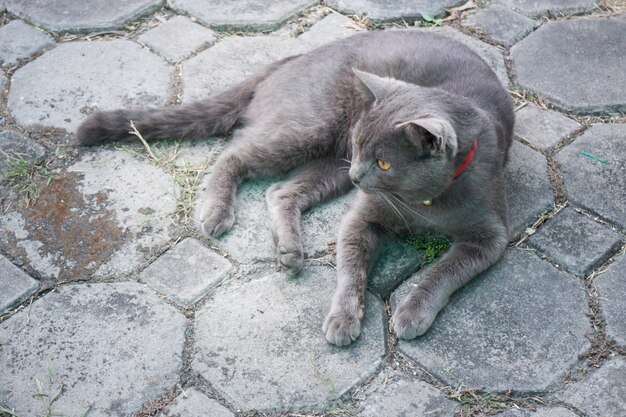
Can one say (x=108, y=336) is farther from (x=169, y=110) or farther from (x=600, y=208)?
(x=600, y=208)

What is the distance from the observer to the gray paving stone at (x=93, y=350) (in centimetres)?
219

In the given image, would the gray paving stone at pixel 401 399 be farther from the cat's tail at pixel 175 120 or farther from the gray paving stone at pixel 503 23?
the gray paving stone at pixel 503 23

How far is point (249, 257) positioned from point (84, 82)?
4.35 feet

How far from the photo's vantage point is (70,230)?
2732mm

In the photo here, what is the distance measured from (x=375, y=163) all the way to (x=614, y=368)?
97cm

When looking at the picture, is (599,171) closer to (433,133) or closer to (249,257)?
(433,133)

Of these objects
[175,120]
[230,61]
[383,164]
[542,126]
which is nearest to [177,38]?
[230,61]

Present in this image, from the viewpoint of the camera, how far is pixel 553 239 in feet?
8.71

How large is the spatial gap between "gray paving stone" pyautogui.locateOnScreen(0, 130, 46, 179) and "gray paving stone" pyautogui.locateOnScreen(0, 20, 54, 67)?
20.6 inches

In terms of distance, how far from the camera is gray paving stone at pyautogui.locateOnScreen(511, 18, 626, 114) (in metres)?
3.26

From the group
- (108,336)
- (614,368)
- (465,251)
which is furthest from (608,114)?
(108,336)

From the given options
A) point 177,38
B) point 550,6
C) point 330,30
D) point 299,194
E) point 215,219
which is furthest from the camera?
point 550,6

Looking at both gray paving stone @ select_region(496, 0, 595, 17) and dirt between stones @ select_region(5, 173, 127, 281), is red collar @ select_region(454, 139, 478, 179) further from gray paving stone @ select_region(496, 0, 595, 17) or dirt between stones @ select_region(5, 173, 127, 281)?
gray paving stone @ select_region(496, 0, 595, 17)

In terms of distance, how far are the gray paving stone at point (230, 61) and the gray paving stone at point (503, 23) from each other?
903mm
